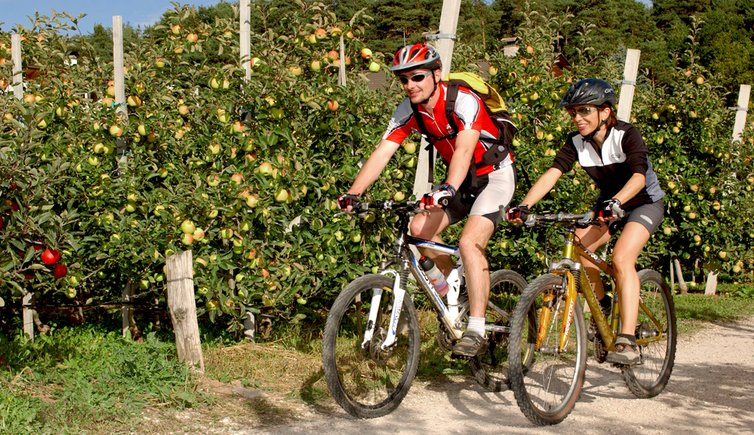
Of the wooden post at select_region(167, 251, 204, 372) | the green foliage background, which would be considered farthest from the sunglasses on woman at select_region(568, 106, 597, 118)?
the wooden post at select_region(167, 251, 204, 372)

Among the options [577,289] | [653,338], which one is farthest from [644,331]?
[577,289]

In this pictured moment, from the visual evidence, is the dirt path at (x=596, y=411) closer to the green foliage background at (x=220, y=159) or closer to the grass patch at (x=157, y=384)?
the grass patch at (x=157, y=384)

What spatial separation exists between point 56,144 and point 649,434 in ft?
13.0

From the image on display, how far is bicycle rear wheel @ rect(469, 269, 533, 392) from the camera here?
16.3ft

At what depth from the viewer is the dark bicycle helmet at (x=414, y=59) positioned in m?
4.23

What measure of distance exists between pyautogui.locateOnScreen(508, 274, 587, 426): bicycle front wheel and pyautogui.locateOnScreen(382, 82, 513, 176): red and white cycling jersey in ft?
2.60

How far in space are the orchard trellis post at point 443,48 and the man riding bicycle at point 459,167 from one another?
1.04 meters

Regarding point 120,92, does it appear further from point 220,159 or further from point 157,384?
point 157,384

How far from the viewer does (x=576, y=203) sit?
24.4 feet

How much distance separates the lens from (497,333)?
516 centimetres

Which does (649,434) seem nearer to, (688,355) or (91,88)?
(688,355)

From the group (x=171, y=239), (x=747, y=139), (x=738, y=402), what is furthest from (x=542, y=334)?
(x=747, y=139)

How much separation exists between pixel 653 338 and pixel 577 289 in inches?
34.3

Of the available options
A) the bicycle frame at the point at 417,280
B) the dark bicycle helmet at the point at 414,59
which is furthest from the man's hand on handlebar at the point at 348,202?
the dark bicycle helmet at the point at 414,59
